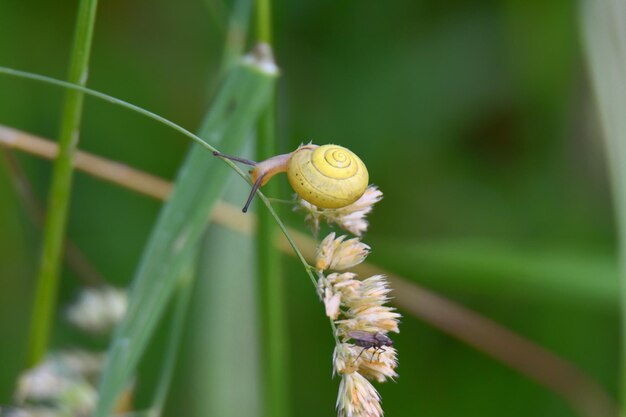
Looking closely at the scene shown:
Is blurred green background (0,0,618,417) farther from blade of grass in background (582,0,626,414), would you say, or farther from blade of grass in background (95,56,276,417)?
blade of grass in background (95,56,276,417)

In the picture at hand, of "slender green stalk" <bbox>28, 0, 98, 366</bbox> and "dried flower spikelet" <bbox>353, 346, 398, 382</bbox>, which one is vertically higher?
"slender green stalk" <bbox>28, 0, 98, 366</bbox>

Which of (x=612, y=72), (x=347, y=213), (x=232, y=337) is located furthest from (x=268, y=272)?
(x=612, y=72)

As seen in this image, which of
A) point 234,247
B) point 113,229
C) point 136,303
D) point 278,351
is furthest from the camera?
point 113,229

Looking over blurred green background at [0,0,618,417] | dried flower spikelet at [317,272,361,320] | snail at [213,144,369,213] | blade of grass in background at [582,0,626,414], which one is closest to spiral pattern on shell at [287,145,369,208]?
snail at [213,144,369,213]

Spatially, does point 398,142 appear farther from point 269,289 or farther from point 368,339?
point 368,339

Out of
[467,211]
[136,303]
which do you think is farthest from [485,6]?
[136,303]

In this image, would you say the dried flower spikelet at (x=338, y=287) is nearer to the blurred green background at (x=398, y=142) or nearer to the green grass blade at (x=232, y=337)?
the green grass blade at (x=232, y=337)

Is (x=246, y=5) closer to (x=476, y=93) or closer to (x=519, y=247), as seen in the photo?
(x=519, y=247)
